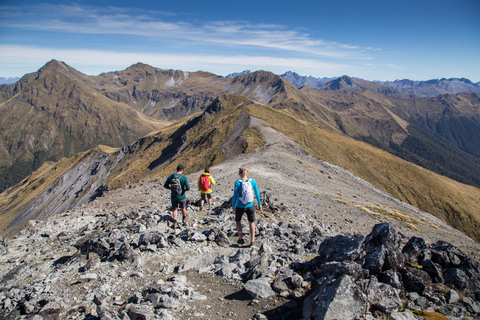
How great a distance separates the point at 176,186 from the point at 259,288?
7598mm

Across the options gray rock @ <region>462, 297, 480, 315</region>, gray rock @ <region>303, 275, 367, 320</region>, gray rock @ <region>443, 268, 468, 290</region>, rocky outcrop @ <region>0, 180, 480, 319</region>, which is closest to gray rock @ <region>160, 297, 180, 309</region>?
rocky outcrop @ <region>0, 180, 480, 319</region>

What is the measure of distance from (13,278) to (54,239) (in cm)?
379

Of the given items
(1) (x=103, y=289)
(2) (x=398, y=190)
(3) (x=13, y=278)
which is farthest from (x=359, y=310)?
(2) (x=398, y=190)

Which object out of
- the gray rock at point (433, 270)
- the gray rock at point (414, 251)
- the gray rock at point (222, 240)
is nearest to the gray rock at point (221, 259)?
the gray rock at point (222, 240)

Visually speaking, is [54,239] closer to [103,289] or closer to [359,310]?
[103,289]

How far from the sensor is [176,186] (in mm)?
13930

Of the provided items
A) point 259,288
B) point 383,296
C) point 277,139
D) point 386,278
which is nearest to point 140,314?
point 259,288

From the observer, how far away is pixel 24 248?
1253 cm

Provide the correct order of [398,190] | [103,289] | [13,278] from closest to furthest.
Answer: [103,289] < [13,278] < [398,190]

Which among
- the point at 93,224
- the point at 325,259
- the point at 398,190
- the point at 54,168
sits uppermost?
the point at 325,259

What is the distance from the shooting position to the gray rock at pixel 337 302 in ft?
20.2

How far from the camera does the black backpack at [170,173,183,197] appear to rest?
13.9m

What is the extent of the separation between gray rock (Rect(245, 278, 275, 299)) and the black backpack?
704cm

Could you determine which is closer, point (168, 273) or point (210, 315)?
point (210, 315)
